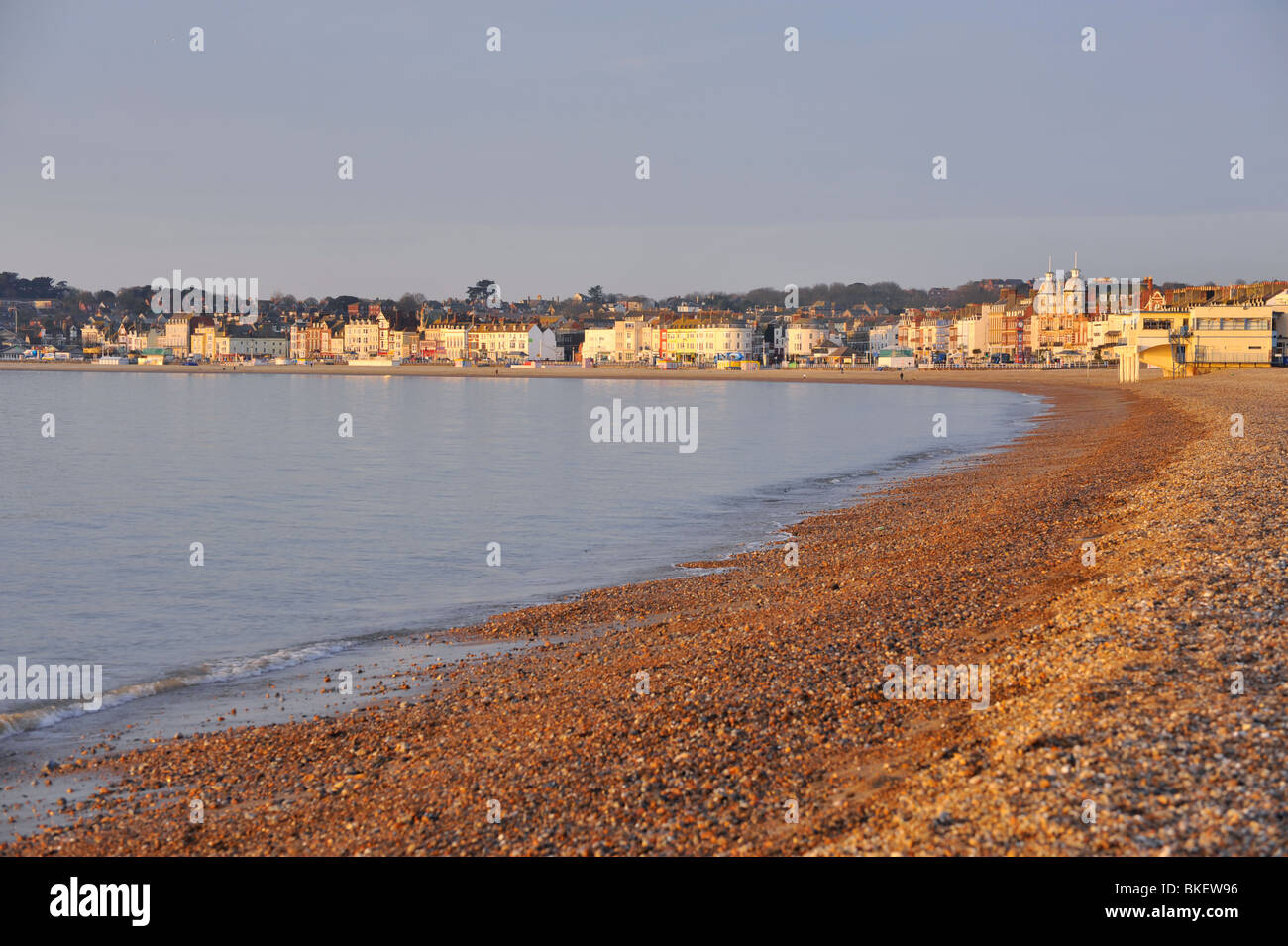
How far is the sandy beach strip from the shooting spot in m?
5.86

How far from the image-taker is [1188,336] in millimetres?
80125

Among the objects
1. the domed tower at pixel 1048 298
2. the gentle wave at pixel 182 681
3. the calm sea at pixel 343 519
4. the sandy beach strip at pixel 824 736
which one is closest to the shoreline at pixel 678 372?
the domed tower at pixel 1048 298

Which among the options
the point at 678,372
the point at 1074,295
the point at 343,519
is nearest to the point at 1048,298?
the point at 1074,295

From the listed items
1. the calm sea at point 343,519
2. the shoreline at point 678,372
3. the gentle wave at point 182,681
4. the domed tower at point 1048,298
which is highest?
the domed tower at point 1048,298

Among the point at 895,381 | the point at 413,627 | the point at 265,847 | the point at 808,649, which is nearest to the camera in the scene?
the point at 265,847

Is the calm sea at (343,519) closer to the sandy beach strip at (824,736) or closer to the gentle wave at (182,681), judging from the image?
the gentle wave at (182,681)

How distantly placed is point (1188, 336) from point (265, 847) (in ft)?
282

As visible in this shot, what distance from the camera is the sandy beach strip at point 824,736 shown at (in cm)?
586

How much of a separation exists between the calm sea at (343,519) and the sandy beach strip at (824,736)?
3.25 meters

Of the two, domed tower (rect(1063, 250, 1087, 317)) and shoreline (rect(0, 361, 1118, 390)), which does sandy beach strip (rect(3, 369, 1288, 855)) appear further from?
domed tower (rect(1063, 250, 1087, 317))

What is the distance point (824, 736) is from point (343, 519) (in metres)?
20.0

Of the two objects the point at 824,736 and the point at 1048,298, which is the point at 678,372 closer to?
the point at 1048,298
